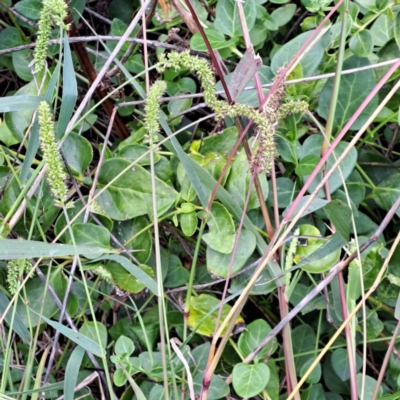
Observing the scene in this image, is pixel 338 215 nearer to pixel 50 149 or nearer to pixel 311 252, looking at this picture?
pixel 311 252

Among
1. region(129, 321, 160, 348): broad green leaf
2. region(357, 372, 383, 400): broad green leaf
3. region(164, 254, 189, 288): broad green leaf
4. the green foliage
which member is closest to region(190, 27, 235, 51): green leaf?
the green foliage

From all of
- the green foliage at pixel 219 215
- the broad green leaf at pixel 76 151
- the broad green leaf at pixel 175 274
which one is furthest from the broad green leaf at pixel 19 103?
the broad green leaf at pixel 175 274

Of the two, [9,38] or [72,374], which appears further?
[9,38]

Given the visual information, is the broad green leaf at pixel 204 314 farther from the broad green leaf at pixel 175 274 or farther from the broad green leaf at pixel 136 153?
the broad green leaf at pixel 136 153

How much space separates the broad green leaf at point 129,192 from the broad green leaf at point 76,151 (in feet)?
0.11

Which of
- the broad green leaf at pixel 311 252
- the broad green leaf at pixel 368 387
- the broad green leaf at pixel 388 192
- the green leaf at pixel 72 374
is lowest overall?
the broad green leaf at pixel 368 387

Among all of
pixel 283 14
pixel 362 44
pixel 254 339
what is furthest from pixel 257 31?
pixel 254 339

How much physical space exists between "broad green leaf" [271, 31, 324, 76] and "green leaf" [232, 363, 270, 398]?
476 mm

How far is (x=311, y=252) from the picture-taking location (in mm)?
744

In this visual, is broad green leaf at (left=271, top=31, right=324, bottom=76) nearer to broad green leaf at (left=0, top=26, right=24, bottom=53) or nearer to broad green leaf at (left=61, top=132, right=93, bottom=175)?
broad green leaf at (left=61, top=132, right=93, bottom=175)

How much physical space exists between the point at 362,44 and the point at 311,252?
1.14 feet

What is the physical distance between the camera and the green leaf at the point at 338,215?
64 centimetres

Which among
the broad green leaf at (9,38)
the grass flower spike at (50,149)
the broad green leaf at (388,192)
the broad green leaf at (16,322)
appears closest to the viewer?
the grass flower spike at (50,149)

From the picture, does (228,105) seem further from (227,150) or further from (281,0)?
(281,0)
